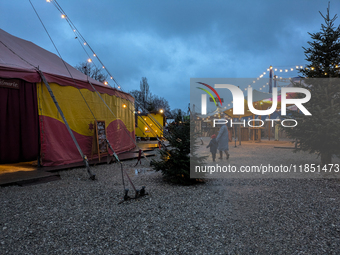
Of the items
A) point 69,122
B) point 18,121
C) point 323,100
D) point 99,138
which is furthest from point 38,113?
point 323,100

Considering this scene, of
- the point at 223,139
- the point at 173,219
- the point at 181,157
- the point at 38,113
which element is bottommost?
the point at 173,219

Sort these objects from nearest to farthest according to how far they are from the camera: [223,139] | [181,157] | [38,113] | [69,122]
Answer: [181,157] → [38,113] → [69,122] → [223,139]

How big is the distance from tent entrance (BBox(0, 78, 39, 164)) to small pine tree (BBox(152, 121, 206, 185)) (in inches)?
133

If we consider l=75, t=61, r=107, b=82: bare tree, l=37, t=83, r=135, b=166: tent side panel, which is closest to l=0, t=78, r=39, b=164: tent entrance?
l=37, t=83, r=135, b=166: tent side panel

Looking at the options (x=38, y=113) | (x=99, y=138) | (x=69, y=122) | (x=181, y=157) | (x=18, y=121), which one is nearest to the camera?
(x=181, y=157)

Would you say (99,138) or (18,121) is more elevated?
(18,121)

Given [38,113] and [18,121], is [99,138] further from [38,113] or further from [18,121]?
[18,121]

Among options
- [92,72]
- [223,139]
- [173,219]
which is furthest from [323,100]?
[92,72]

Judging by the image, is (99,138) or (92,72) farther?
(92,72)

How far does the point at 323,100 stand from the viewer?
5.79m

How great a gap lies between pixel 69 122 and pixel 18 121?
4.18ft

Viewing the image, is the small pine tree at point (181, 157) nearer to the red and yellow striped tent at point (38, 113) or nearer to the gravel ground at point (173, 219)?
the gravel ground at point (173, 219)

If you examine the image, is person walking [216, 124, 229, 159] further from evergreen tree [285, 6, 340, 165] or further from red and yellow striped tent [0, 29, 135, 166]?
red and yellow striped tent [0, 29, 135, 166]

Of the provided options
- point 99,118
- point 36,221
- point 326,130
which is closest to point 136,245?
point 36,221
